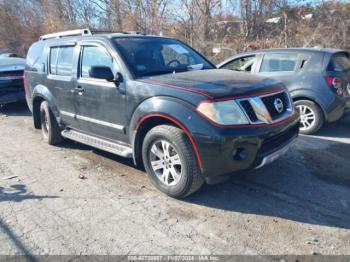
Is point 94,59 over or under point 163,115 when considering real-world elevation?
over

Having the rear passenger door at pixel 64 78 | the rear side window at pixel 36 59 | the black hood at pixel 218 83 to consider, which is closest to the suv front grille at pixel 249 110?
the black hood at pixel 218 83

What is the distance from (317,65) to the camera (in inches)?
236

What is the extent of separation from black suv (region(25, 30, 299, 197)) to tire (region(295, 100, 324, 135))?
2277 mm

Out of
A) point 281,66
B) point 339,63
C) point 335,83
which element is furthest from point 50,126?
point 339,63

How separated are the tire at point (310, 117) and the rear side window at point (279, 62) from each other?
76cm

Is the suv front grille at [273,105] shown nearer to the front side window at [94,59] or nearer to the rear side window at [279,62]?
the front side window at [94,59]

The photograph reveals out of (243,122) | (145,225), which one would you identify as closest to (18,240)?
(145,225)

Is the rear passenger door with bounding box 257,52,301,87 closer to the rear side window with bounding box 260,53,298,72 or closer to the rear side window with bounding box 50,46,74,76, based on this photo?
the rear side window with bounding box 260,53,298,72

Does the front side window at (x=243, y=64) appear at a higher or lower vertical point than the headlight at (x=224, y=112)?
higher

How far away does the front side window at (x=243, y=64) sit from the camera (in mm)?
7041

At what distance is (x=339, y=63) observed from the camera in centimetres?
606

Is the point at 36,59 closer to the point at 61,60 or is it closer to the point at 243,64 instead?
the point at 61,60

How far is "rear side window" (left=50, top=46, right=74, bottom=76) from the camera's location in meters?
5.09

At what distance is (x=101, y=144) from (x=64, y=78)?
1.37 meters
